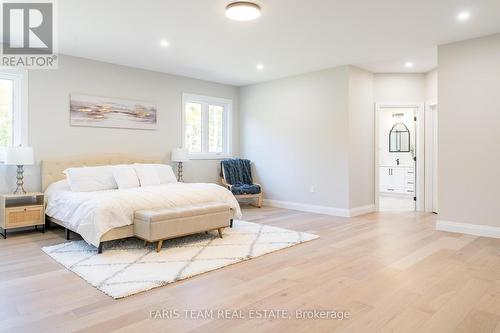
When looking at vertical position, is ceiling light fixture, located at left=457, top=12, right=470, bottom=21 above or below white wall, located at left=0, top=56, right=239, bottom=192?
above

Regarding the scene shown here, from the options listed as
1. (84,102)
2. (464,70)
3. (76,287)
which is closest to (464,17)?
(464,70)

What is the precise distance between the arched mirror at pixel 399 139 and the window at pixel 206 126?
179 inches

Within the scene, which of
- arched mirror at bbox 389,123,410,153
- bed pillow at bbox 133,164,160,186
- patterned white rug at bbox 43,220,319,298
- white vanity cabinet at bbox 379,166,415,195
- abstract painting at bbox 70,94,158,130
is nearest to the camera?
patterned white rug at bbox 43,220,319,298

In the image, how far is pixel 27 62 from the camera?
16.4 ft

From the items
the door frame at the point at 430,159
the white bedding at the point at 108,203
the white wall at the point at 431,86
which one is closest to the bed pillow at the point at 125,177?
the white bedding at the point at 108,203

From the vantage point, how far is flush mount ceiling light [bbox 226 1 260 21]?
3.49 metres

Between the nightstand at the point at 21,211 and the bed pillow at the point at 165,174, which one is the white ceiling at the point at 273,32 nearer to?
the bed pillow at the point at 165,174

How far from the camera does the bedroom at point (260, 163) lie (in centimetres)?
256

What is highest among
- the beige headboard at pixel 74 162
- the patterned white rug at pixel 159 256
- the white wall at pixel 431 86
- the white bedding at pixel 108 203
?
the white wall at pixel 431 86

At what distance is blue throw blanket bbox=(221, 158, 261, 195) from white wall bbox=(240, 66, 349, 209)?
26 cm

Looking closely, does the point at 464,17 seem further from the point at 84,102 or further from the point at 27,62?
the point at 27,62

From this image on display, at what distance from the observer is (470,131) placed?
461cm

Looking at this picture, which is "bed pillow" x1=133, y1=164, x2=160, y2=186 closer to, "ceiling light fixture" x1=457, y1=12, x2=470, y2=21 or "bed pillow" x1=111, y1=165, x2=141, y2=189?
"bed pillow" x1=111, y1=165, x2=141, y2=189

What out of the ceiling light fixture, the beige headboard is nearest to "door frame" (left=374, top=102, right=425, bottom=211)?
the ceiling light fixture
